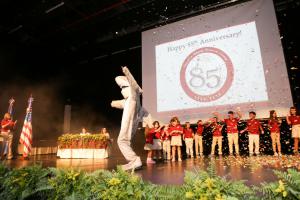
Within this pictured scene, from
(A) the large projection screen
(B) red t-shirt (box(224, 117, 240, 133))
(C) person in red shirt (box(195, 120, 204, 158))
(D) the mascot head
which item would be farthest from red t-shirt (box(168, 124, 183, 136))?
(D) the mascot head

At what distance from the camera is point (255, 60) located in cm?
616

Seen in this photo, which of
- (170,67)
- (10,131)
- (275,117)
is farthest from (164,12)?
(10,131)

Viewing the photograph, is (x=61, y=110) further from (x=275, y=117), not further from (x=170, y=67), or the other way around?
(x=275, y=117)

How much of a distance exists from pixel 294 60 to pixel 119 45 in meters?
7.13

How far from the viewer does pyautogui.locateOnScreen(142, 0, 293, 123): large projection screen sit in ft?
19.6

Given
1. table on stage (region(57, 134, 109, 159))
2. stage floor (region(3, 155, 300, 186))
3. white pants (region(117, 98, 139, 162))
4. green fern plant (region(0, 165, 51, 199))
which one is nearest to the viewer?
green fern plant (region(0, 165, 51, 199))

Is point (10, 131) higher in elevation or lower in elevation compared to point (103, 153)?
higher

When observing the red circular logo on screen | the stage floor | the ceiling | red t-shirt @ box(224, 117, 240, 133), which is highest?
the ceiling

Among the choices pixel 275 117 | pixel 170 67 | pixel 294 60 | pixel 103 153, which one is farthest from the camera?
pixel 103 153

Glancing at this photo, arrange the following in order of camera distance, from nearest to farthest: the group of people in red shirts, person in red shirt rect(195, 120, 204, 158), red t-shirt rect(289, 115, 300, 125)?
red t-shirt rect(289, 115, 300, 125), the group of people in red shirts, person in red shirt rect(195, 120, 204, 158)

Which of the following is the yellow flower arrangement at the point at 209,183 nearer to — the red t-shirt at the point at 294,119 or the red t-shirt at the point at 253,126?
the red t-shirt at the point at 253,126

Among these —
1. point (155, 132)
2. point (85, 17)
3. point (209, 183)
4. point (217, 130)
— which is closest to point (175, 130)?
point (155, 132)

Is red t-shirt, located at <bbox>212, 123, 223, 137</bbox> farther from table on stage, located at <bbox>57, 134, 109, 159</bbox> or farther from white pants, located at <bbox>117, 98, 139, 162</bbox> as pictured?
table on stage, located at <bbox>57, 134, 109, 159</bbox>

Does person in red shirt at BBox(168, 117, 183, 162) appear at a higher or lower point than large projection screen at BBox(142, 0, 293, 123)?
lower
